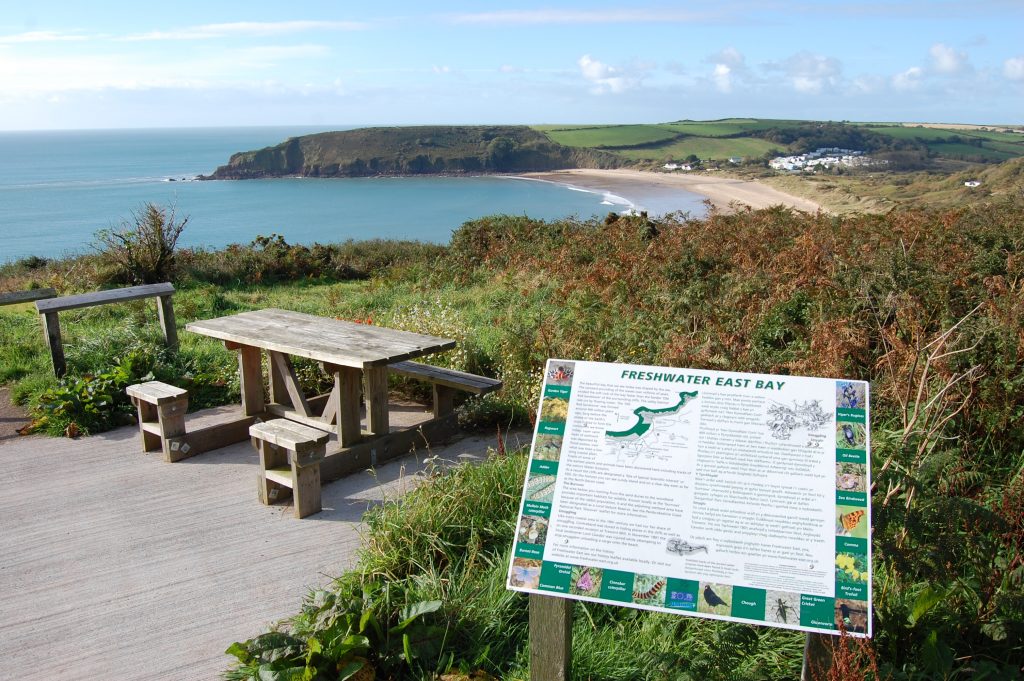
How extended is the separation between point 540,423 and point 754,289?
Result: 14.8 feet

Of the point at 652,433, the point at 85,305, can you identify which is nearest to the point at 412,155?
the point at 85,305

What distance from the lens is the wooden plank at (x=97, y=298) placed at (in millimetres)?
7847

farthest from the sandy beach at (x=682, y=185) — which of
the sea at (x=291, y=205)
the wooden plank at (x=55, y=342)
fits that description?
the wooden plank at (x=55, y=342)

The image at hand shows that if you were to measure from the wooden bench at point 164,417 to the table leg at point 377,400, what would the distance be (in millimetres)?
1490

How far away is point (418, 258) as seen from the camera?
19.5 metres

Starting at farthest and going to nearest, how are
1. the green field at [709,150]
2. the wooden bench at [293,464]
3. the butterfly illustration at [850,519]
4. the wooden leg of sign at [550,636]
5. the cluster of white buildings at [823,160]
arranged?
the green field at [709,150] < the cluster of white buildings at [823,160] < the wooden bench at [293,464] < the wooden leg of sign at [550,636] < the butterfly illustration at [850,519]

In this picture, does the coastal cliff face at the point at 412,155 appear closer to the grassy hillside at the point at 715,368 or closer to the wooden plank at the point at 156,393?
the grassy hillside at the point at 715,368

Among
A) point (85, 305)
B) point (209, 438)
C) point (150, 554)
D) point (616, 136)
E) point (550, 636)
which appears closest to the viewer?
point (550, 636)

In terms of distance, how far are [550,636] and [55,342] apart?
269 inches

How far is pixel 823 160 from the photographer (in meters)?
69.9

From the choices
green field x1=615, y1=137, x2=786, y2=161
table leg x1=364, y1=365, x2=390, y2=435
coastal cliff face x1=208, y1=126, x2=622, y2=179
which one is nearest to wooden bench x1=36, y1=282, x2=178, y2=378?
table leg x1=364, y1=365, x2=390, y2=435

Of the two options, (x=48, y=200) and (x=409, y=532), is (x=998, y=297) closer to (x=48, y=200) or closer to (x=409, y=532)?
(x=409, y=532)

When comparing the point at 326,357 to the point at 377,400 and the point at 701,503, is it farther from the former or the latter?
the point at 701,503

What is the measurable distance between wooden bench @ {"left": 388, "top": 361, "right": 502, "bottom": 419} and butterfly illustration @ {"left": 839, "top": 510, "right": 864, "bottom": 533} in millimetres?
4038
